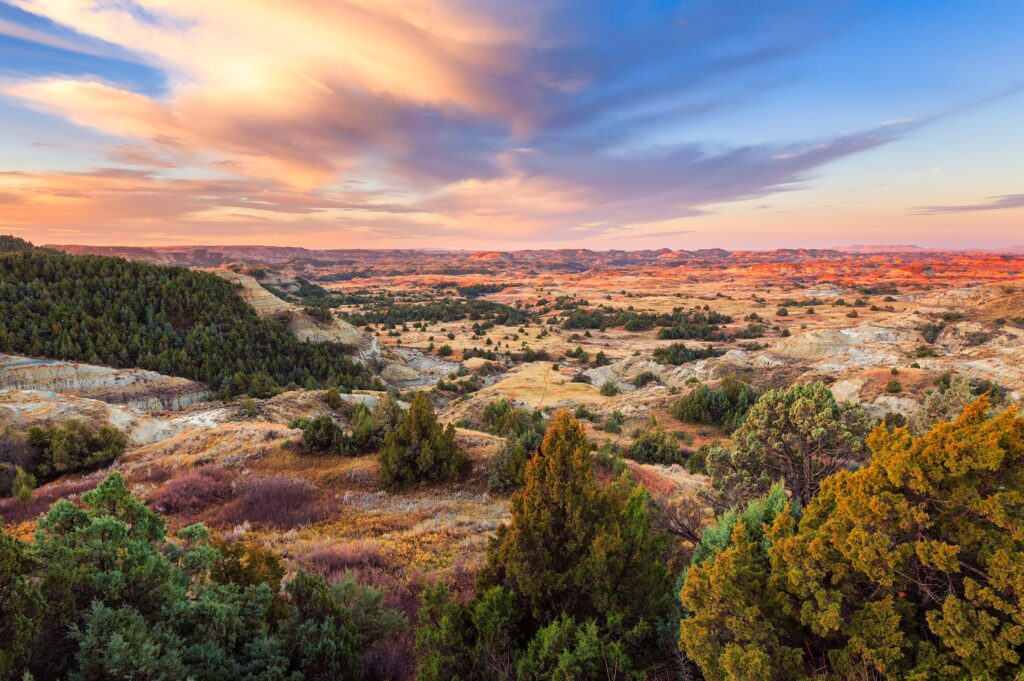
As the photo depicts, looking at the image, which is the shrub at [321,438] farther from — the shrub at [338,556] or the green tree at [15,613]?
the green tree at [15,613]

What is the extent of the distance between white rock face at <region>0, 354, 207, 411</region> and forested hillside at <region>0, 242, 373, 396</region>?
148 cm

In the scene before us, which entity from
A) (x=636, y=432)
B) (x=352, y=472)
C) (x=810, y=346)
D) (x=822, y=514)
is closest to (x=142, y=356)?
(x=352, y=472)

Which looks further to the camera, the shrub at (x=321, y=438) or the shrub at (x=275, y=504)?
the shrub at (x=321, y=438)

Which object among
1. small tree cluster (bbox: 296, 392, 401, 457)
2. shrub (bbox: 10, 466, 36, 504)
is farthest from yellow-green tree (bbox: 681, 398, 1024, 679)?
shrub (bbox: 10, 466, 36, 504)

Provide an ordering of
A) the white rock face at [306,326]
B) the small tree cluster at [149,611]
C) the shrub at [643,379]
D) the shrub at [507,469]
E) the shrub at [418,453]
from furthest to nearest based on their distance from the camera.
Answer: the shrub at [643,379], the white rock face at [306,326], the shrub at [418,453], the shrub at [507,469], the small tree cluster at [149,611]

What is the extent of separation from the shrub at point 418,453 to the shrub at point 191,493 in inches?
186

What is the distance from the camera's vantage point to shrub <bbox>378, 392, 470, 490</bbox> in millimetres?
14812

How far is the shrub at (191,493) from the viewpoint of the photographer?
12.7 metres

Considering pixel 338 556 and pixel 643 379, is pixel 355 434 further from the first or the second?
pixel 643 379

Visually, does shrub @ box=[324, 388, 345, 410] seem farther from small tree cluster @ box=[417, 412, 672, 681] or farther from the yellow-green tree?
the yellow-green tree

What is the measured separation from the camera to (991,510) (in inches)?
142

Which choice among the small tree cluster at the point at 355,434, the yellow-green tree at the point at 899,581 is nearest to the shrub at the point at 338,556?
the yellow-green tree at the point at 899,581

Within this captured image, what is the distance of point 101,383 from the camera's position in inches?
1126

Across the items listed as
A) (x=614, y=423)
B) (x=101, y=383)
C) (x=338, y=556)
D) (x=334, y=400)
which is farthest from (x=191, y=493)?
(x=101, y=383)
